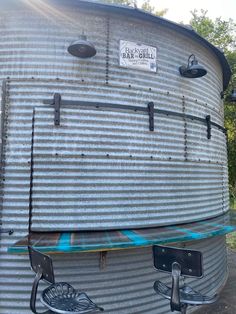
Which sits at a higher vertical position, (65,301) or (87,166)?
(87,166)

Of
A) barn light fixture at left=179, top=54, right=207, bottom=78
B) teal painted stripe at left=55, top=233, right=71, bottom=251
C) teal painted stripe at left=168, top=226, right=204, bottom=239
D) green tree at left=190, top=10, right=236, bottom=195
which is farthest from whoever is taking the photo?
green tree at left=190, top=10, right=236, bottom=195

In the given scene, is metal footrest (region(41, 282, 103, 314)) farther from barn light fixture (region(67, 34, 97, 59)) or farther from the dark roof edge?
the dark roof edge

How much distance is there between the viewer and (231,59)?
54.7 feet

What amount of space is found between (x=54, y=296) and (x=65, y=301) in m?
0.15

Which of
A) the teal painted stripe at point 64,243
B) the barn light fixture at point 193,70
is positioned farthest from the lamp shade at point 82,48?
the teal painted stripe at point 64,243

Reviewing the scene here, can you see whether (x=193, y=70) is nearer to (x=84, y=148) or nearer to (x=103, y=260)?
(x=84, y=148)

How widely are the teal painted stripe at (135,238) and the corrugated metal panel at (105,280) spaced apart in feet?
1.11

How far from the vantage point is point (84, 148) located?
4.19m

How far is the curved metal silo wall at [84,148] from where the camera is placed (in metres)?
4.05

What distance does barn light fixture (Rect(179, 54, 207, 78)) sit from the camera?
4773 millimetres

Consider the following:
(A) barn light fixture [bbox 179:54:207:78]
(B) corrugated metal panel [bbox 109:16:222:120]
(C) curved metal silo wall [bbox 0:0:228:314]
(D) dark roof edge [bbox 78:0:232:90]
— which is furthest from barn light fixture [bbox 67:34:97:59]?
(A) barn light fixture [bbox 179:54:207:78]

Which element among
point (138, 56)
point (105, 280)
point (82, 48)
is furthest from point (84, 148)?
point (105, 280)

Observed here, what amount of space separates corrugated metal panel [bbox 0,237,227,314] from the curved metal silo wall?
14mm

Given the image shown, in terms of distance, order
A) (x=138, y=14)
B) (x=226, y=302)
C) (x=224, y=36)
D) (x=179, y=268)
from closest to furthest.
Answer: (x=179, y=268), (x=138, y=14), (x=226, y=302), (x=224, y=36)
